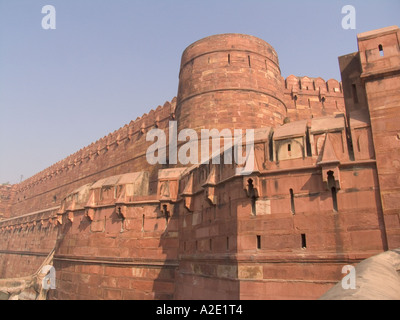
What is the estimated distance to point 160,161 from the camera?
1667 centimetres

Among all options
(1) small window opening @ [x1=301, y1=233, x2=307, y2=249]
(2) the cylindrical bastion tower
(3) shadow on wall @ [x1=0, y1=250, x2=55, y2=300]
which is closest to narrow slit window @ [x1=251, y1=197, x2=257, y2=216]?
(1) small window opening @ [x1=301, y1=233, x2=307, y2=249]

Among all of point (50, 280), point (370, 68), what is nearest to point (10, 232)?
point (50, 280)

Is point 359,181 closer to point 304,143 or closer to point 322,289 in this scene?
point 304,143

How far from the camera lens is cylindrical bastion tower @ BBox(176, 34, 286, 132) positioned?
11797 millimetres

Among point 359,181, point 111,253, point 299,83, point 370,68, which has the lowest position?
point 111,253

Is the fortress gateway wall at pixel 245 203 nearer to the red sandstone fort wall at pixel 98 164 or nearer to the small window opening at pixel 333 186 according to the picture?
→ the small window opening at pixel 333 186

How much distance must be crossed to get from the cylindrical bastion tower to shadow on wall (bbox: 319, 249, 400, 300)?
8.10 meters

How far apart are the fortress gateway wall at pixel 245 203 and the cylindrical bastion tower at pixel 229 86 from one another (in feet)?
0.14

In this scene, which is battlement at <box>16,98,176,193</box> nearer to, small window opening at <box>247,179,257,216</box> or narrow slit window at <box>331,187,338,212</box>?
small window opening at <box>247,179,257,216</box>

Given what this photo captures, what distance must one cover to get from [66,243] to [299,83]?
530 inches

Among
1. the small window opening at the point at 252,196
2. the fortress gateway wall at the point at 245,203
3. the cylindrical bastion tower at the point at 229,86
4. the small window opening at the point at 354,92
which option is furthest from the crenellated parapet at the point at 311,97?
the small window opening at the point at 252,196

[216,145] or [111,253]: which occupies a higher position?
[216,145]

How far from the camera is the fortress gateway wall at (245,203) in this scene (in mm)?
5586

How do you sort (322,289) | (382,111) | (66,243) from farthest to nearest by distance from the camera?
(66,243)
(382,111)
(322,289)
